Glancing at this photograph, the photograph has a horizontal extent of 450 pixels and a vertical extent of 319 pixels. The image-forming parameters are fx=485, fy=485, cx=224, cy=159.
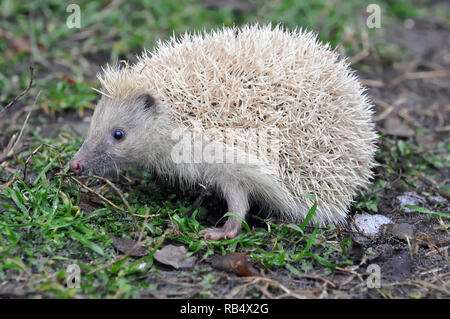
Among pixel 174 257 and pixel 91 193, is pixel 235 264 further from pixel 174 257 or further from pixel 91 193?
pixel 91 193

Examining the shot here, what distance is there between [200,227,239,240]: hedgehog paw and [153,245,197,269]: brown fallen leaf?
0.34m

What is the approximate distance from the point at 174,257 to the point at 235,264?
57cm

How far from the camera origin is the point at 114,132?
202 inches

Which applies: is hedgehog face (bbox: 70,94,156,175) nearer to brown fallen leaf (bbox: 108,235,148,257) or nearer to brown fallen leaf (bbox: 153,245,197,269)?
brown fallen leaf (bbox: 108,235,148,257)

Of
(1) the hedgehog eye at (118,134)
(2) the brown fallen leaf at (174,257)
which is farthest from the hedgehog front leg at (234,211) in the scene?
(1) the hedgehog eye at (118,134)

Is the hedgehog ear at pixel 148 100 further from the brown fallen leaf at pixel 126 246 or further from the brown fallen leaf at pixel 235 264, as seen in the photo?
the brown fallen leaf at pixel 235 264

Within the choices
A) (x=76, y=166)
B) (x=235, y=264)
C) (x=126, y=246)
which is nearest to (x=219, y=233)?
(x=235, y=264)

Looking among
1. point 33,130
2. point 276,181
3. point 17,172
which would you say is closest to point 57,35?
point 33,130

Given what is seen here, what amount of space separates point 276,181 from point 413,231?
1.56 metres

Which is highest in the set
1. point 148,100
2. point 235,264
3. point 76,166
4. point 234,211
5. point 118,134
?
point 148,100

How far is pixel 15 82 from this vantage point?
24.3ft

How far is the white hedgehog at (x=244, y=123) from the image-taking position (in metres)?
4.73

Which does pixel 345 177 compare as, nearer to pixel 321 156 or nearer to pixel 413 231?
pixel 321 156

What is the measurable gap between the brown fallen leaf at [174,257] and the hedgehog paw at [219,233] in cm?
34
